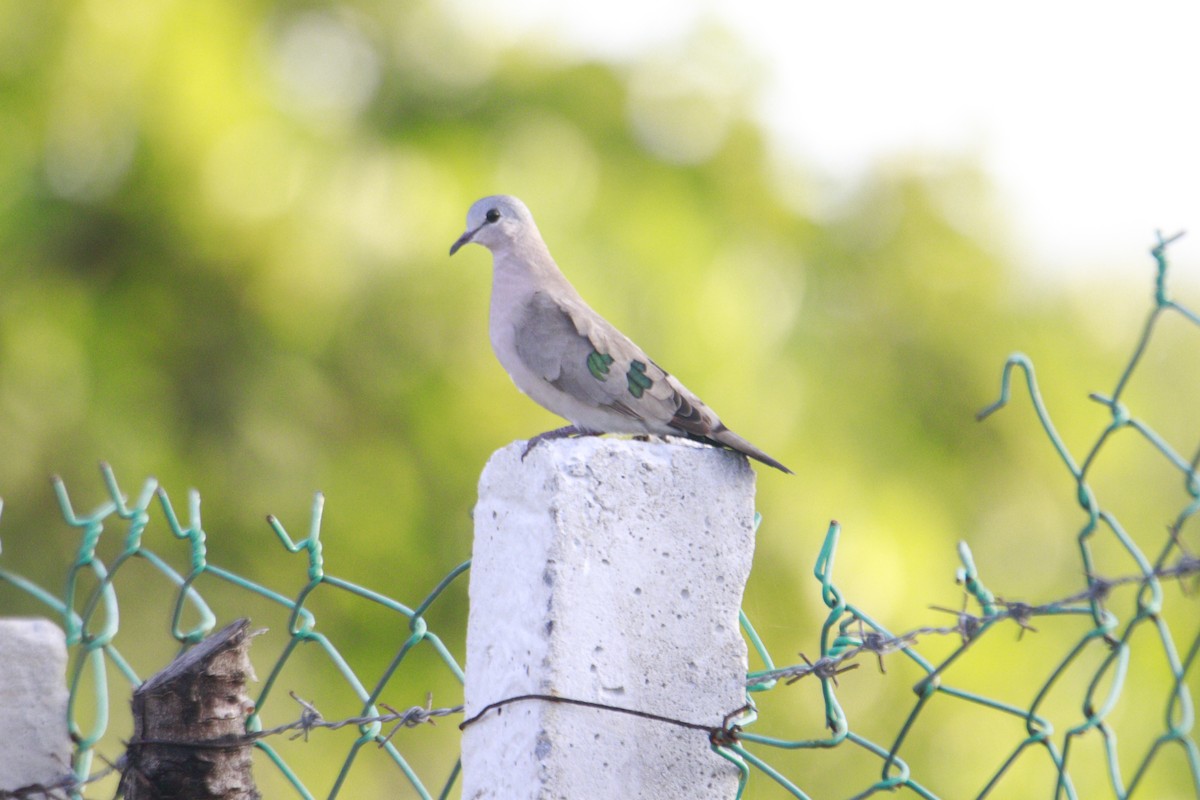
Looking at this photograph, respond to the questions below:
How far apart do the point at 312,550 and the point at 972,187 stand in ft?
34.3

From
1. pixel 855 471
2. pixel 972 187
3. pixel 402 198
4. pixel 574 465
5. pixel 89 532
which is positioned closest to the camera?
pixel 574 465

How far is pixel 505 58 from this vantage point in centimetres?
1144

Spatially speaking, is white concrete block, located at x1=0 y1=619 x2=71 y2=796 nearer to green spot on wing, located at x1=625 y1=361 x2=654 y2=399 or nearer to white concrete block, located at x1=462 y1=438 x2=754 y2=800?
white concrete block, located at x1=462 y1=438 x2=754 y2=800

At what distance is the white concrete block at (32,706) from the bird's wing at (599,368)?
126 centimetres

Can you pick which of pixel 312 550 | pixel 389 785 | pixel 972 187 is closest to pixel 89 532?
pixel 312 550

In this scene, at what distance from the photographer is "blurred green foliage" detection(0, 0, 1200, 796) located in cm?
965

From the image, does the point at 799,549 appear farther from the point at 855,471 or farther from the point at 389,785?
the point at 389,785

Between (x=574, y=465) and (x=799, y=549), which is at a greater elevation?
(x=799, y=549)

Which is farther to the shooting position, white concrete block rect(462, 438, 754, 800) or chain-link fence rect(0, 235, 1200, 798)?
white concrete block rect(462, 438, 754, 800)

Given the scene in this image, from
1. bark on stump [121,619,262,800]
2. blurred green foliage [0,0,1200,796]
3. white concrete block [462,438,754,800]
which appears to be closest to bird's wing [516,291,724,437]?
white concrete block [462,438,754,800]

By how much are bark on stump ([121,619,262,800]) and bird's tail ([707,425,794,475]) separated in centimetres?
97

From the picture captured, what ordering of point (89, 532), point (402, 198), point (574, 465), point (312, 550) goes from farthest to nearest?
1. point (402, 198)
2. point (89, 532)
3. point (312, 550)
4. point (574, 465)

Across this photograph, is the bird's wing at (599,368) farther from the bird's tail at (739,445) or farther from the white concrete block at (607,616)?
the white concrete block at (607,616)

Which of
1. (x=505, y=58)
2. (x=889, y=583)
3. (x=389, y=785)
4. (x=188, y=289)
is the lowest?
(x=389, y=785)
